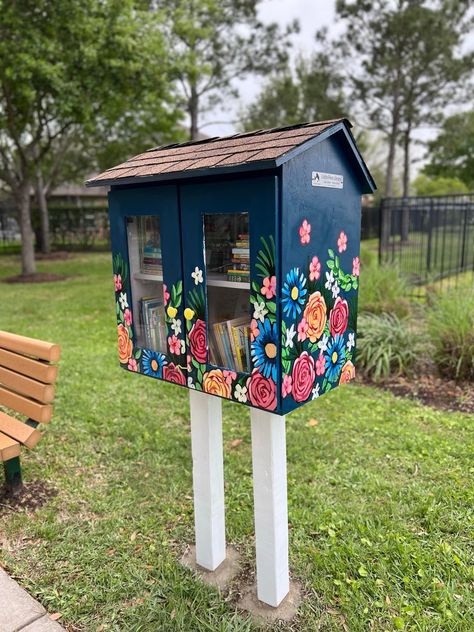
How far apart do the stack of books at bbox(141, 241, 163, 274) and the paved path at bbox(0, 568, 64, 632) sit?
5.11ft

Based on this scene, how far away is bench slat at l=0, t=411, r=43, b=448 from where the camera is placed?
2.79 meters

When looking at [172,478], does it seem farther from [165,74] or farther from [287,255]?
[165,74]

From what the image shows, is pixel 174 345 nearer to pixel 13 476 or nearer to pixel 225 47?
pixel 13 476

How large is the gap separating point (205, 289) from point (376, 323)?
3.65 m

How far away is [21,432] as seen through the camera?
9.34 feet

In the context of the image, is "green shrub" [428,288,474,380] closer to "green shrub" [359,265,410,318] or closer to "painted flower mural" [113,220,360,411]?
"green shrub" [359,265,410,318]

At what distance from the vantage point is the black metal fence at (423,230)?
28.7 ft

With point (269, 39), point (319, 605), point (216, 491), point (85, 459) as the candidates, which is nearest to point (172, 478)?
point (85, 459)

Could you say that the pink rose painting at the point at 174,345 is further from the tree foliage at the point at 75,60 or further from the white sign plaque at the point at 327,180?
the tree foliage at the point at 75,60

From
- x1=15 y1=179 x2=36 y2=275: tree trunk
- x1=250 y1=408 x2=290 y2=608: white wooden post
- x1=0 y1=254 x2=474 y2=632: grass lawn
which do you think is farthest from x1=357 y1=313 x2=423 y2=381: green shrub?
x1=15 y1=179 x2=36 y2=275: tree trunk

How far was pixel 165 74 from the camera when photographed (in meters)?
11.3

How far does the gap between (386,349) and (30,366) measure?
11.0ft

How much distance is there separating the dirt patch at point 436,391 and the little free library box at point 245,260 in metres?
2.41

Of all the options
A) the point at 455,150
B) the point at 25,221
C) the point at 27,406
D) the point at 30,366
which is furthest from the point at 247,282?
the point at 455,150
